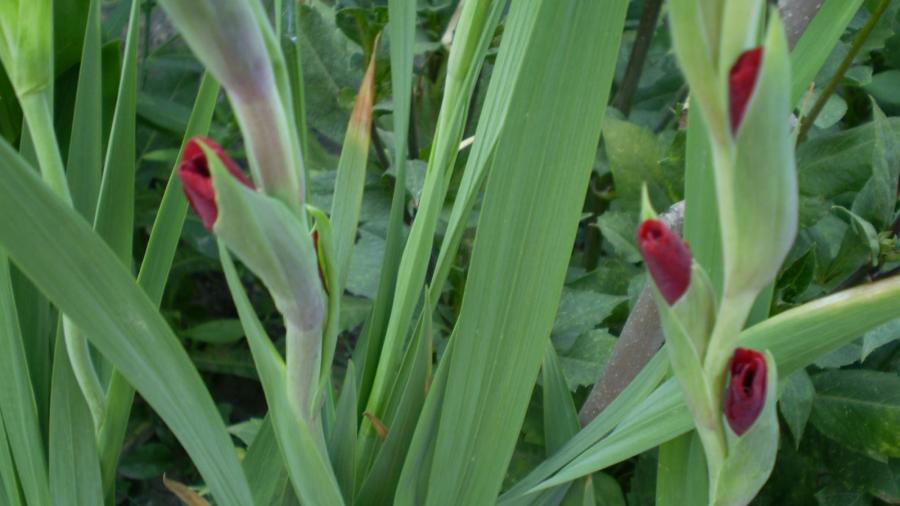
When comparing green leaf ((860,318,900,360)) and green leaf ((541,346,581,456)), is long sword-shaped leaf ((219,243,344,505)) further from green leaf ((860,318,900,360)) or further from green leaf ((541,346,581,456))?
green leaf ((860,318,900,360))

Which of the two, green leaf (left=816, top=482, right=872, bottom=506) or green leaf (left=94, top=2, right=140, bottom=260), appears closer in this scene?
green leaf (left=94, top=2, right=140, bottom=260)

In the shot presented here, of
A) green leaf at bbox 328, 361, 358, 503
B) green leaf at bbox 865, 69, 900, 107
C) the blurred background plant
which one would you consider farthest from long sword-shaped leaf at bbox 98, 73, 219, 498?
green leaf at bbox 865, 69, 900, 107

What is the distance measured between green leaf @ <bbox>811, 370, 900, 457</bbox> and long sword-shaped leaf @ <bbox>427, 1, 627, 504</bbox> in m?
0.31

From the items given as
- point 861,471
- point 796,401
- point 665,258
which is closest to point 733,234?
point 665,258

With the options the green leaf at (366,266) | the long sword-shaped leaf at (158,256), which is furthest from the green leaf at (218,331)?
the long sword-shaped leaf at (158,256)

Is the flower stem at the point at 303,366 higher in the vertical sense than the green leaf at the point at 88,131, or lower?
lower

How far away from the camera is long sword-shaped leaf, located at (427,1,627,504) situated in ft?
1.37

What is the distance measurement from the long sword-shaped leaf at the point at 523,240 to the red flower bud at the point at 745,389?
5.1 inches

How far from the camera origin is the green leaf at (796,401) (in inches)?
24.1

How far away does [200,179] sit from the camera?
0.30 m

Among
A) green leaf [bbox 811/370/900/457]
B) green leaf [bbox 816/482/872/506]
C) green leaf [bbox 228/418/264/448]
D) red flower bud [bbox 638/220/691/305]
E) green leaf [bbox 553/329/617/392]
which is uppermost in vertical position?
red flower bud [bbox 638/220/691/305]

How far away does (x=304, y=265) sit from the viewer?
326mm

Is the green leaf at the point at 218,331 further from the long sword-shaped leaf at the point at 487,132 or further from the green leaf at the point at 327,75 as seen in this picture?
the long sword-shaped leaf at the point at 487,132

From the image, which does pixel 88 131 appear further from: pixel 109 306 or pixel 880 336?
pixel 880 336
